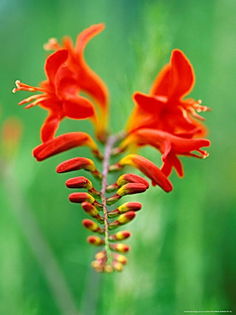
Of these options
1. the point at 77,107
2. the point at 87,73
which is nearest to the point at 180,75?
the point at 77,107

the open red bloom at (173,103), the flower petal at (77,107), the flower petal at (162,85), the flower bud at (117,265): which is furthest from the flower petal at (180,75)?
the flower bud at (117,265)

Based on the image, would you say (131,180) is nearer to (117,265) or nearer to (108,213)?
(108,213)

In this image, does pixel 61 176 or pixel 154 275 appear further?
pixel 61 176

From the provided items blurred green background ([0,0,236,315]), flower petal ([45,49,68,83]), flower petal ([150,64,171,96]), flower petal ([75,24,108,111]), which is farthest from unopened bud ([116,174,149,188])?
blurred green background ([0,0,236,315])

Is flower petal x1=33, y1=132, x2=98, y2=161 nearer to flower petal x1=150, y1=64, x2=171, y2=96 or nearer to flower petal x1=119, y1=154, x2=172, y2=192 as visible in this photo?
flower petal x1=119, y1=154, x2=172, y2=192

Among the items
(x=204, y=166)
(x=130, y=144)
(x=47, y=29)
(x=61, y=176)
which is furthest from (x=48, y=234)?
(x=47, y=29)

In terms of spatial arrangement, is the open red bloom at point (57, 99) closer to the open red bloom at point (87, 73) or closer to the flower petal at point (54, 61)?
the flower petal at point (54, 61)

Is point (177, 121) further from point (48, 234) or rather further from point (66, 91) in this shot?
point (48, 234)
